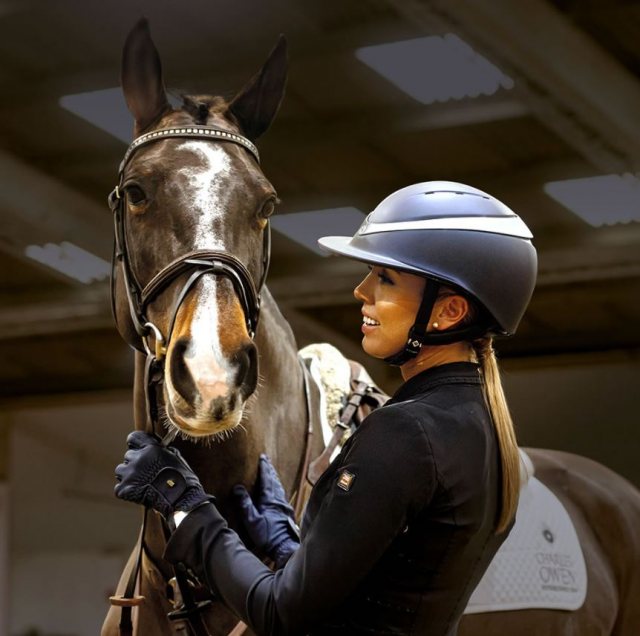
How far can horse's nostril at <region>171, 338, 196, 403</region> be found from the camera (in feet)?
7.42

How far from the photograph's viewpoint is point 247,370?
2.31 meters

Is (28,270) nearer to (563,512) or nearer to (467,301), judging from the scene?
(563,512)

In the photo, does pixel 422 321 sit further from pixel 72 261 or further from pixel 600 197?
pixel 72 261

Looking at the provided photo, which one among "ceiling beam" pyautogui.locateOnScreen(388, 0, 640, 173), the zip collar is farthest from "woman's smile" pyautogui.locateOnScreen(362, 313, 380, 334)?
"ceiling beam" pyautogui.locateOnScreen(388, 0, 640, 173)

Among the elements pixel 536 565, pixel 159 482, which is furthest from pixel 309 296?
pixel 159 482

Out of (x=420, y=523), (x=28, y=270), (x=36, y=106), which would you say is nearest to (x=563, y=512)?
(x=420, y=523)

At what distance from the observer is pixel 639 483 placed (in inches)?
393

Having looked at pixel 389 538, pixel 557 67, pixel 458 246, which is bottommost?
pixel 389 538

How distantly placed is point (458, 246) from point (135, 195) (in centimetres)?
89

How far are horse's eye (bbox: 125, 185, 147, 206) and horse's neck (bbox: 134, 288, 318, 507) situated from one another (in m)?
0.35

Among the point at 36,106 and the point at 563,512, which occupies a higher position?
the point at 36,106

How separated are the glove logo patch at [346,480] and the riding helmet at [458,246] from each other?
10.7 inches

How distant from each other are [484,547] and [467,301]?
1.25ft

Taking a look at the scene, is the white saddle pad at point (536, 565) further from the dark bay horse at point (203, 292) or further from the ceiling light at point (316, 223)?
the ceiling light at point (316, 223)
